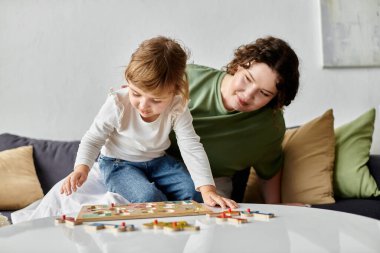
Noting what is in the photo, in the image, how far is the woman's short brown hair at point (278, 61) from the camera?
2.12 m

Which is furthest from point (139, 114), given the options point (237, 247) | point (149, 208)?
point (237, 247)

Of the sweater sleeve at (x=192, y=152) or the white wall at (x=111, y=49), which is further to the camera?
the white wall at (x=111, y=49)

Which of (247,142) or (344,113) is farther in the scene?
(344,113)

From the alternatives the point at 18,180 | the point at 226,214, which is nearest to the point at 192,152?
the point at 226,214

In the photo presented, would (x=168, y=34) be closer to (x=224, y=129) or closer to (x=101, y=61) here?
(x=101, y=61)

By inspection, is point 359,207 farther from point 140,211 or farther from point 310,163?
point 140,211

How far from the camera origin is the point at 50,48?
3107 mm

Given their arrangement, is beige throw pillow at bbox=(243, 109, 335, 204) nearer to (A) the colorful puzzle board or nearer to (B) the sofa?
(B) the sofa

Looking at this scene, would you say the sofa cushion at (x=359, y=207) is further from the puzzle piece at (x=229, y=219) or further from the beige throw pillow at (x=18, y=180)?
the beige throw pillow at (x=18, y=180)

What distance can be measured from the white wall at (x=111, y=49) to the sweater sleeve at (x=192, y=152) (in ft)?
3.70

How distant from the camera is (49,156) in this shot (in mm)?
2801

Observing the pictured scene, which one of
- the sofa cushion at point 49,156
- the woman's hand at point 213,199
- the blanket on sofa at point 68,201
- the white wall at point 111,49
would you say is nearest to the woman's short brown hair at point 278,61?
the woman's hand at point 213,199

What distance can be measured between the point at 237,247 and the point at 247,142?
1.24m

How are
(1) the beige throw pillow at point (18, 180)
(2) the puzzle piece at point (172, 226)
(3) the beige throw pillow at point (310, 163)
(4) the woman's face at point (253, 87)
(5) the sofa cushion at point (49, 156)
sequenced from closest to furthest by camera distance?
1. (2) the puzzle piece at point (172, 226)
2. (4) the woman's face at point (253, 87)
3. (3) the beige throw pillow at point (310, 163)
4. (1) the beige throw pillow at point (18, 180)
5. (5) the sofa cushion at point (49, 156)
